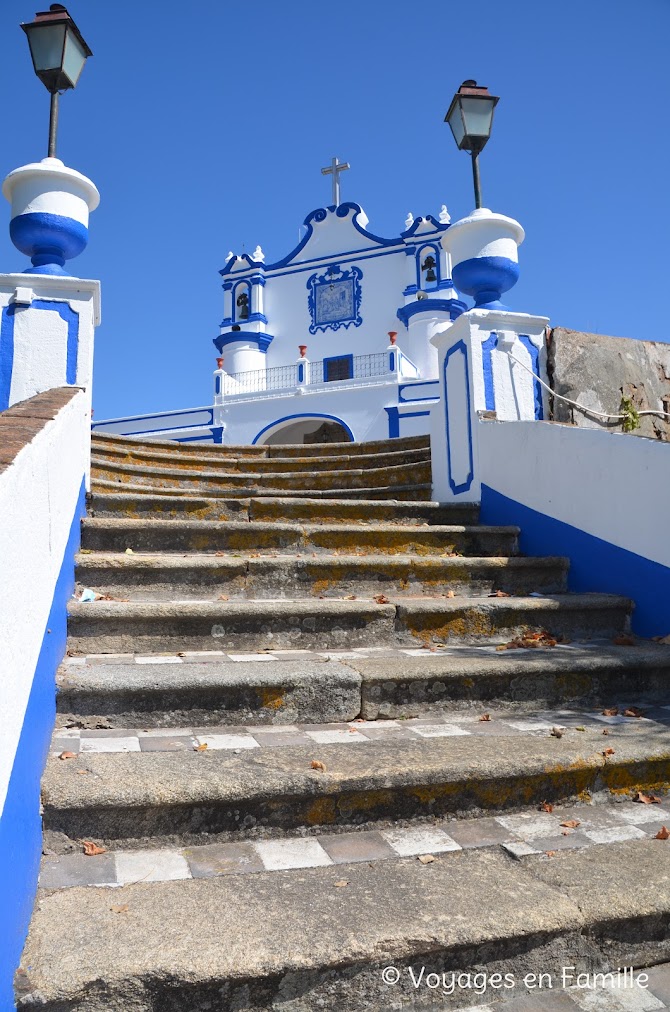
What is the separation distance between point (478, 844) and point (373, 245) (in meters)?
21.6

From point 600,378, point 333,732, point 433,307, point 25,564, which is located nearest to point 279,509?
point 333,732

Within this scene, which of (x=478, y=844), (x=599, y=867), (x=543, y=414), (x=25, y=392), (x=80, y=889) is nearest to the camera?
(x=80, y=889)

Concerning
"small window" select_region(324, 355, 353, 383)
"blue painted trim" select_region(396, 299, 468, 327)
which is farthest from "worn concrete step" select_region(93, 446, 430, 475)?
"blue painted trim" select_region(396, 299, 468, 327)

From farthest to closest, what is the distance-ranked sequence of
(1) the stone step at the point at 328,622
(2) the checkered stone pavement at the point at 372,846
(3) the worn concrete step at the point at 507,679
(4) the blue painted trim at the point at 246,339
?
(4) the blue painted trim at the point at 246,339, (1) the stone step at the point at 328,622, (3) the worn concrete step at the point at 507,679, (2) the checkered stone pavement at the point at 372,846

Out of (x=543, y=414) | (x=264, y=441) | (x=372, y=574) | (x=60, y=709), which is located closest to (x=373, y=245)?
(x=264, y=441)

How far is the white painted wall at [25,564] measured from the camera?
117 centimetres

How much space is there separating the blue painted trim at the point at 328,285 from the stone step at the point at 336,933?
2029cm

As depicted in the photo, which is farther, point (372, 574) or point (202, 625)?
point (372, 574)

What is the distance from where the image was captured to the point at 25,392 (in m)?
4.24

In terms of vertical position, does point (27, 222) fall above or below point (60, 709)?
above

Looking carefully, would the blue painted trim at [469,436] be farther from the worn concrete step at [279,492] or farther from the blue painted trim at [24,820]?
the blue painted trim at [24,820]

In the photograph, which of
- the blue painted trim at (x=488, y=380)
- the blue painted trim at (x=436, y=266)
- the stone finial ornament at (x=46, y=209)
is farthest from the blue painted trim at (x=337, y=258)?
the stone finial ornament at (x=46, y=209)

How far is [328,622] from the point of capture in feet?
10.6

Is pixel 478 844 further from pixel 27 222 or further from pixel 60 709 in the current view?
pixel 27 222
